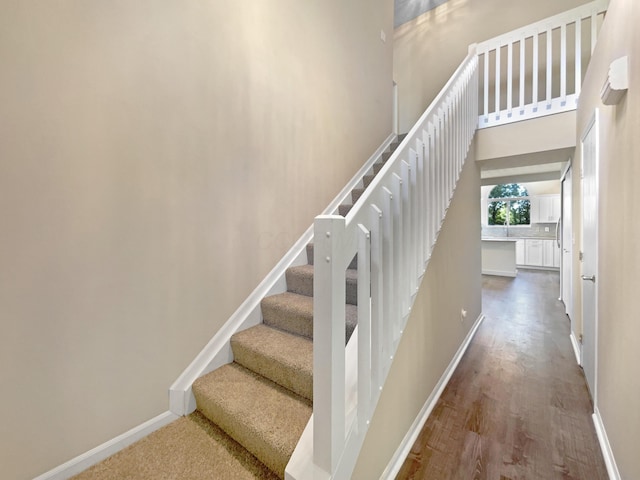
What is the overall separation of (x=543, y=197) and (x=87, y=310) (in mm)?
9718

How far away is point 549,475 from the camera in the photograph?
1392 millimetres

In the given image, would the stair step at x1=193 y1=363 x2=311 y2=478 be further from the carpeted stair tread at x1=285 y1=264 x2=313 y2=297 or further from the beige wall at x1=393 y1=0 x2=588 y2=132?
the beige wall at x1=393 y1=0 x2=588 y2=132

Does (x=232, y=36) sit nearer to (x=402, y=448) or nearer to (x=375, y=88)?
(x=375, y=88)

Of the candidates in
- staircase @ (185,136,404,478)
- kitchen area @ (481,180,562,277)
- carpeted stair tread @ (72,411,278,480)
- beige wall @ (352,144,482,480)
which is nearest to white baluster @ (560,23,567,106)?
beige wall @ (352,144,482,480)

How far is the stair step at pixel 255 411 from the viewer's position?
1.10 meters

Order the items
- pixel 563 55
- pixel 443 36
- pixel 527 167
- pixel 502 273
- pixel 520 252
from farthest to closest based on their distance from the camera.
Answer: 1. pixel 520 252
2. pixel 502 273
3. pixel 527 167
4. pixel 443 36
5. pixel 563 55

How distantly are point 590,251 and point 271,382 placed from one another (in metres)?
2.38

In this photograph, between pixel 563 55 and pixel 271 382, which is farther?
pixel 563 55

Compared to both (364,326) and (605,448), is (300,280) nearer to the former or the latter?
(364,326)

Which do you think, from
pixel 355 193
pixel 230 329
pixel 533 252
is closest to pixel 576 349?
pixel 355 193

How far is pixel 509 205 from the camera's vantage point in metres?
8.28

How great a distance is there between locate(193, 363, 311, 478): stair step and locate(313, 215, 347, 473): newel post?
0.28 meters

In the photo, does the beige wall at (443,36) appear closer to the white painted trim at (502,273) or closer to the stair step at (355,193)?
the stair step at (355,193)

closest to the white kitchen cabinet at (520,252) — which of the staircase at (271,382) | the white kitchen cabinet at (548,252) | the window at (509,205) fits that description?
the white kitchen cabinet at (548,252)
